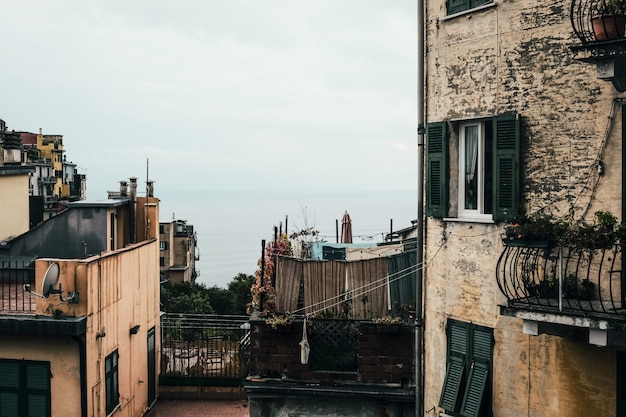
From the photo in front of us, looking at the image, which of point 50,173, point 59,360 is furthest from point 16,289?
point 50,173

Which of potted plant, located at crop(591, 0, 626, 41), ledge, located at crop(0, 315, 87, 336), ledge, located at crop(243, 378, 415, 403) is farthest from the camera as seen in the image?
ledge, located at crop(0, 315, 87, 336)

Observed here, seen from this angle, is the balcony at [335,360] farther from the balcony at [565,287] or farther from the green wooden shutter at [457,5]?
the green wooden shutter at [457,5]

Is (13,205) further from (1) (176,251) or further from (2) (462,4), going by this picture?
(1) (176,251)

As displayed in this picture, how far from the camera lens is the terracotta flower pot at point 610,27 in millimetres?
7738

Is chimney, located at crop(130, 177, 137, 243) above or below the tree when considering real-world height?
above

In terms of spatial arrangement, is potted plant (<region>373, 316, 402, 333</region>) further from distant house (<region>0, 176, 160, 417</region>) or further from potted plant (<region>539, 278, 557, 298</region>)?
distant house (<region>0, 176, 160, 417</region>)

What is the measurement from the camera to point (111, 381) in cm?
1820

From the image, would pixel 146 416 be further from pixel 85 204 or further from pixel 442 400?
pixel 442 400

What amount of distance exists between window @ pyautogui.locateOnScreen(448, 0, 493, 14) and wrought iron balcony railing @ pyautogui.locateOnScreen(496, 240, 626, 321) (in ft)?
12.3

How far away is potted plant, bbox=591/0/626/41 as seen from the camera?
25.4 ft

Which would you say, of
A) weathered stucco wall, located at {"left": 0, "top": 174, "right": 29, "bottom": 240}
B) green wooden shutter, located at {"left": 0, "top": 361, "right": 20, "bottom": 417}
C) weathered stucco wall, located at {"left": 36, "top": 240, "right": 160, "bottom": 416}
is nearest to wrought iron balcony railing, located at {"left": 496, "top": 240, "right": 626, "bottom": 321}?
weathered stucco wall, located at {"left": 36, "top": 240, "right": 160, "bottom": 416}

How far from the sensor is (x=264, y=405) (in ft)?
43.1

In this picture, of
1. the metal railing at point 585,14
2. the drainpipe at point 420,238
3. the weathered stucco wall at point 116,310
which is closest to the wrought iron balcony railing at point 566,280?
the drainpipe at point 420,238

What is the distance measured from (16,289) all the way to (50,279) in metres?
1.48
